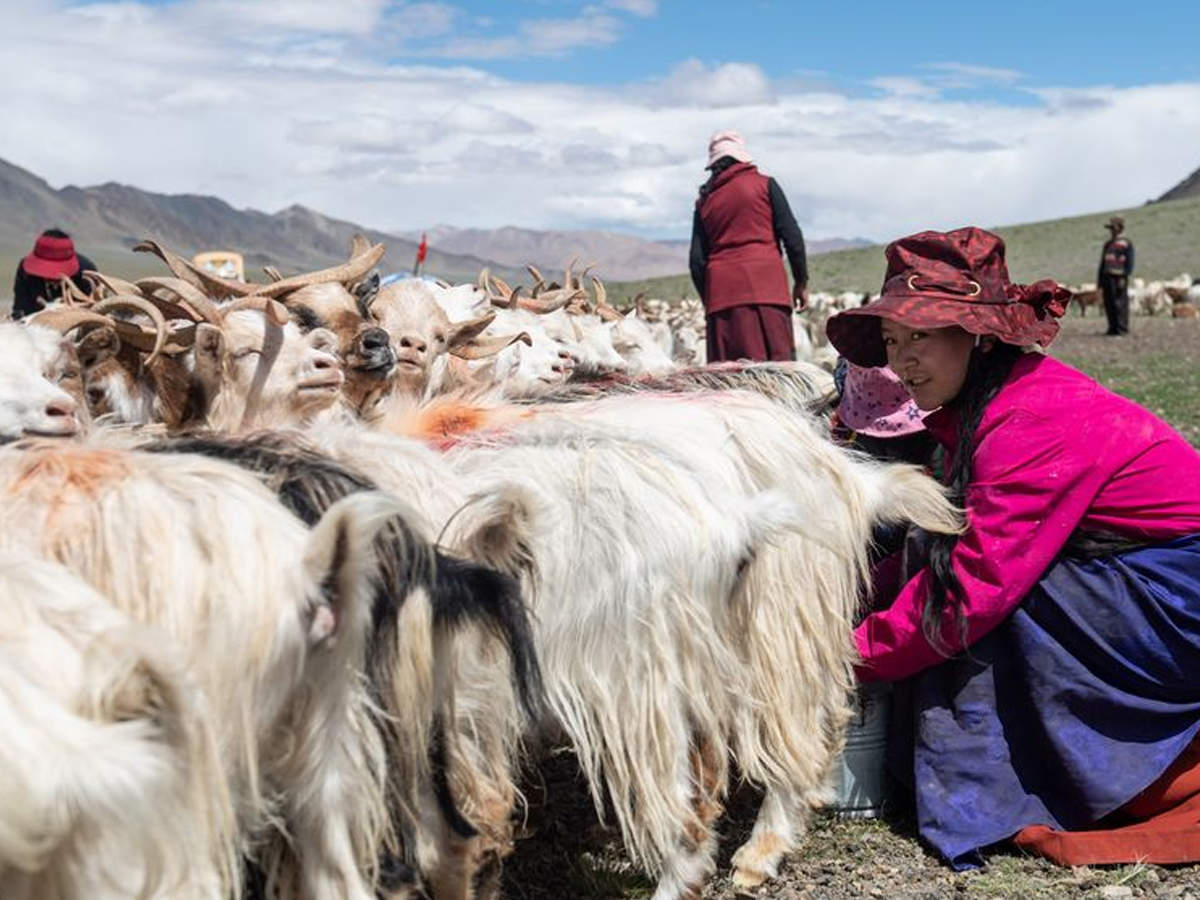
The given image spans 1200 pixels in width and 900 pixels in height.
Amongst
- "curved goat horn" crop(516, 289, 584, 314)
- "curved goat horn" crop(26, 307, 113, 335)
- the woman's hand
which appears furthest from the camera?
the woman's hand

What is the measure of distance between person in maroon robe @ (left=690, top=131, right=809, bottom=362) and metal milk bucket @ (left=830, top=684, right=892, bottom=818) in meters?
4.22

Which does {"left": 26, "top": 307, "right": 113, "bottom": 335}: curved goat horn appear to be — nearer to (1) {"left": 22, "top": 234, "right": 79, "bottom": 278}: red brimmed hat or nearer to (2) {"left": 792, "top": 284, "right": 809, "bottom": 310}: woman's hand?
(1) {"left": 22, "top": 234, "right": 79, "bottom": 278}: red brimmed hat

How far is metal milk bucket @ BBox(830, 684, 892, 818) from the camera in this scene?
13.1ft

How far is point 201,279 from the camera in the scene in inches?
201

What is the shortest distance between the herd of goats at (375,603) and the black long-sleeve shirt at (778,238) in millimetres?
3152

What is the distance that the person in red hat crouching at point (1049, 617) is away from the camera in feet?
11.9

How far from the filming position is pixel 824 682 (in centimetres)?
378

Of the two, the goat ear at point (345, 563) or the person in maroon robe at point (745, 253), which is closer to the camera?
the goat ear at point (345, 563)

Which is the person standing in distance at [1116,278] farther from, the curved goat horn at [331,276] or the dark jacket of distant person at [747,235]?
the curved goat horn at [331,276]

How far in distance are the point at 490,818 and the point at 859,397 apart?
2.32 m

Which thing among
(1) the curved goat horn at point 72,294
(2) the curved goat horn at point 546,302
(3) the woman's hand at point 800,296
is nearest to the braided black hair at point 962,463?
(1) the curved goat horn at point 72,294

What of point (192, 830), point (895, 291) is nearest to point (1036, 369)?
point (895, 291)

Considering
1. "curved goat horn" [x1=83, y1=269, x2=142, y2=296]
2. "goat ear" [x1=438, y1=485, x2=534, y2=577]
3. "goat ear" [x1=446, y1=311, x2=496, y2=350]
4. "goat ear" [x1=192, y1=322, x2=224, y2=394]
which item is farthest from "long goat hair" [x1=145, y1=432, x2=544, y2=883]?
"goat ear" [x1=446, y1=311, x2=496, y2=350]

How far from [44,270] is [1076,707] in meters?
5.90
